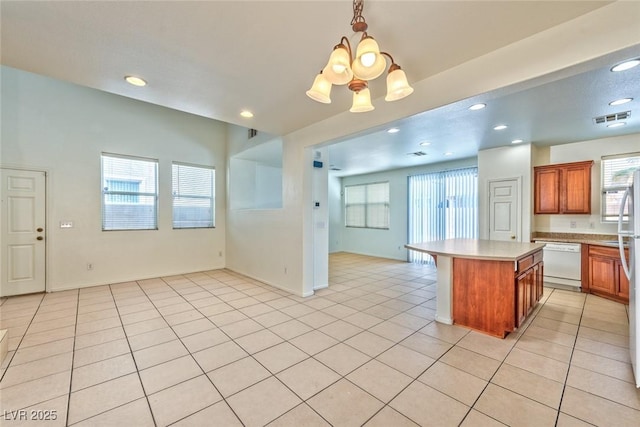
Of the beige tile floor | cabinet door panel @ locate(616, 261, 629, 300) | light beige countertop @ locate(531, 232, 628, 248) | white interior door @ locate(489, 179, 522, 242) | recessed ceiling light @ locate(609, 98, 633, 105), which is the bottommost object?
the beige tile floor

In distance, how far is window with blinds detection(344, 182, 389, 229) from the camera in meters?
7.84

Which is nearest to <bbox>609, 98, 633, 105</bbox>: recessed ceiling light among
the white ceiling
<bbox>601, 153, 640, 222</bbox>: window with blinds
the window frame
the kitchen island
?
the white ceiling

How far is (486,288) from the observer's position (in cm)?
289

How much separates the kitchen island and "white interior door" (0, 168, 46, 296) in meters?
5.85

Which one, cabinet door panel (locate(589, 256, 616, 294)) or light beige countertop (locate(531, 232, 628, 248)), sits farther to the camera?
light beige countertop (locate(531, 232, 628, 248))

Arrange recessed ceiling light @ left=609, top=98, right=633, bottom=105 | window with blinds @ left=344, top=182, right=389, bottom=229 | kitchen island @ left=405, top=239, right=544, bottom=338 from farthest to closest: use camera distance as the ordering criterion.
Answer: window with blinds @ left=344, top=182, right=389, bottom=229
recessed ceiling light @ left=609, top=98, right=633, bottom=105
kitchen island @ left=405, top=239, right=544, bottom=338

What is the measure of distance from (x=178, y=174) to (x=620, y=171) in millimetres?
8122

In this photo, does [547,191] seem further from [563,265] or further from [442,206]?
[442,206]

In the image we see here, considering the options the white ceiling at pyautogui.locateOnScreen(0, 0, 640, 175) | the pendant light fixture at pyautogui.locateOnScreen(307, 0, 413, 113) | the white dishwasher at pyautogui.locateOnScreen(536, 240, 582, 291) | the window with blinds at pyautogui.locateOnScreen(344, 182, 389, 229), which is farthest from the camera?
the window with blinds at pyautogui.locateOnScreen(344, 182, 389, 229)

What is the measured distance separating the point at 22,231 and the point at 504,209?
834 cm

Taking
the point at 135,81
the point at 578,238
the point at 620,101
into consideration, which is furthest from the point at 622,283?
the point at 135,81

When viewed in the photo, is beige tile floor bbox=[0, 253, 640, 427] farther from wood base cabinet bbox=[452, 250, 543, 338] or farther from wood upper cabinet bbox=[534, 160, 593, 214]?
wood upper cabinet bbox=[534, 160, 593, 214]

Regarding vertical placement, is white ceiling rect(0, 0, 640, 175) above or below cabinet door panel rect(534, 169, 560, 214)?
above

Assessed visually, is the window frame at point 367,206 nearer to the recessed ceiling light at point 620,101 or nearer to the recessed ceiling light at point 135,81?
the recessed ceiling light at point 620,101
